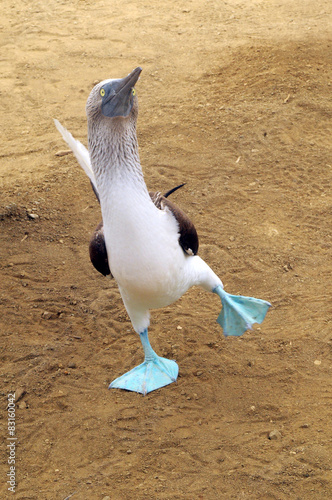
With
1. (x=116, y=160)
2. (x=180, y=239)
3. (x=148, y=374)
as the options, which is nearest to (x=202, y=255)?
(x=148, y=374)

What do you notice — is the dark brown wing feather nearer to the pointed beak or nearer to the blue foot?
the blue foot

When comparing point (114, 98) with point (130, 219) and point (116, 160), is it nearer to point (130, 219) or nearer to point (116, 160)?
point (116, 160)

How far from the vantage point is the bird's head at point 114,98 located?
2.74 m

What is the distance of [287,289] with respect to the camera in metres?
4.41

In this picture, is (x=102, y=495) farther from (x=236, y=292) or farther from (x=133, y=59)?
(x=133, y=59)

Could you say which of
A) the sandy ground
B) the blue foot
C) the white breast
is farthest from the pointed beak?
the sandy ground

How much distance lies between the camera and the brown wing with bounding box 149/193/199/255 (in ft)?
10.6

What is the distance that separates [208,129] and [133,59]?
101 inches

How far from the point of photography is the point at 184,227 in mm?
3252

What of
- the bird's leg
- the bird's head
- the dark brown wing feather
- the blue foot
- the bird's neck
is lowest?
the bird's leg

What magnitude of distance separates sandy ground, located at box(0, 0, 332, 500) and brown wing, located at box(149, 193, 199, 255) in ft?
3.24

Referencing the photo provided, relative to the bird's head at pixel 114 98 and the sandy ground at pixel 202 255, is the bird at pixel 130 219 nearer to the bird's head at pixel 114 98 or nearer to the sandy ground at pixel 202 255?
the bird's head at pixel 114 98

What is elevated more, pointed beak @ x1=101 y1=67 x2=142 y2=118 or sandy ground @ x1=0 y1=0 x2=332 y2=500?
pointed beak @ x1=101 y1=67 x2=142 y2=118

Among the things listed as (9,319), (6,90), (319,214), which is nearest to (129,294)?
(9,319)
